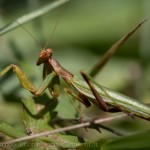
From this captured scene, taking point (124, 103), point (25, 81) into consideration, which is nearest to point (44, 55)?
point (25, 81)

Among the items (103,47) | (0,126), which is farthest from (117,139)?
(103,47)

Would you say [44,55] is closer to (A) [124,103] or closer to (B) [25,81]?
(B) [25,81]

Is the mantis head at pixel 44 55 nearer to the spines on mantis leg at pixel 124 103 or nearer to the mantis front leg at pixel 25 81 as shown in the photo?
the mantis front leg at pixel 25 81

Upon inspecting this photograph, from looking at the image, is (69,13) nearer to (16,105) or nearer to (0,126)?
(16,105)

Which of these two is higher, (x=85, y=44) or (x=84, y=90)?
(x=84, y=90)

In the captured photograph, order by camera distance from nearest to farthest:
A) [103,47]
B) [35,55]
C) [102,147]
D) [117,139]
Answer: [117,139] → [102,147] → [35,55] → [103,47]
